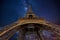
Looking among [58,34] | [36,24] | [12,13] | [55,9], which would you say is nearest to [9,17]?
[12,13]

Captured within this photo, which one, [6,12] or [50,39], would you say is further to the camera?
[6,12]

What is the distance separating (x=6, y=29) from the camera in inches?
129

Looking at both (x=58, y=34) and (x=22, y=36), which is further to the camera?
(x=22, y=36)

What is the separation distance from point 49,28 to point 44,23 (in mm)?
134

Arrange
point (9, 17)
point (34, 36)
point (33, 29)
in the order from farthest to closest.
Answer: point (9, 17) < point (34, 36) < point (33, 29)

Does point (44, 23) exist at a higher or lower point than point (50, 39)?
higher

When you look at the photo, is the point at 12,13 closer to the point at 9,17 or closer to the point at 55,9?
the point at 9,17

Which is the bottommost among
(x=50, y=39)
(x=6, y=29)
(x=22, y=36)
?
(x=50, y=39)

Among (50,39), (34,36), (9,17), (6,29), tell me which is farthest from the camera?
(9,17)

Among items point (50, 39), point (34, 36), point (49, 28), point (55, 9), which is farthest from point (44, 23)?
point (55, 9)

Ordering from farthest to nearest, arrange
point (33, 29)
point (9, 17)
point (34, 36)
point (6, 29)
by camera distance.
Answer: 1. point (9, 17)
2. point (34, 36)
3. point (33, 29)
4. point (6, 29)

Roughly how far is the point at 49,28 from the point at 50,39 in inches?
37.0

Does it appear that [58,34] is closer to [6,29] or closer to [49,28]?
[49,28]

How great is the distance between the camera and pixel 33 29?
3604 millimetres
